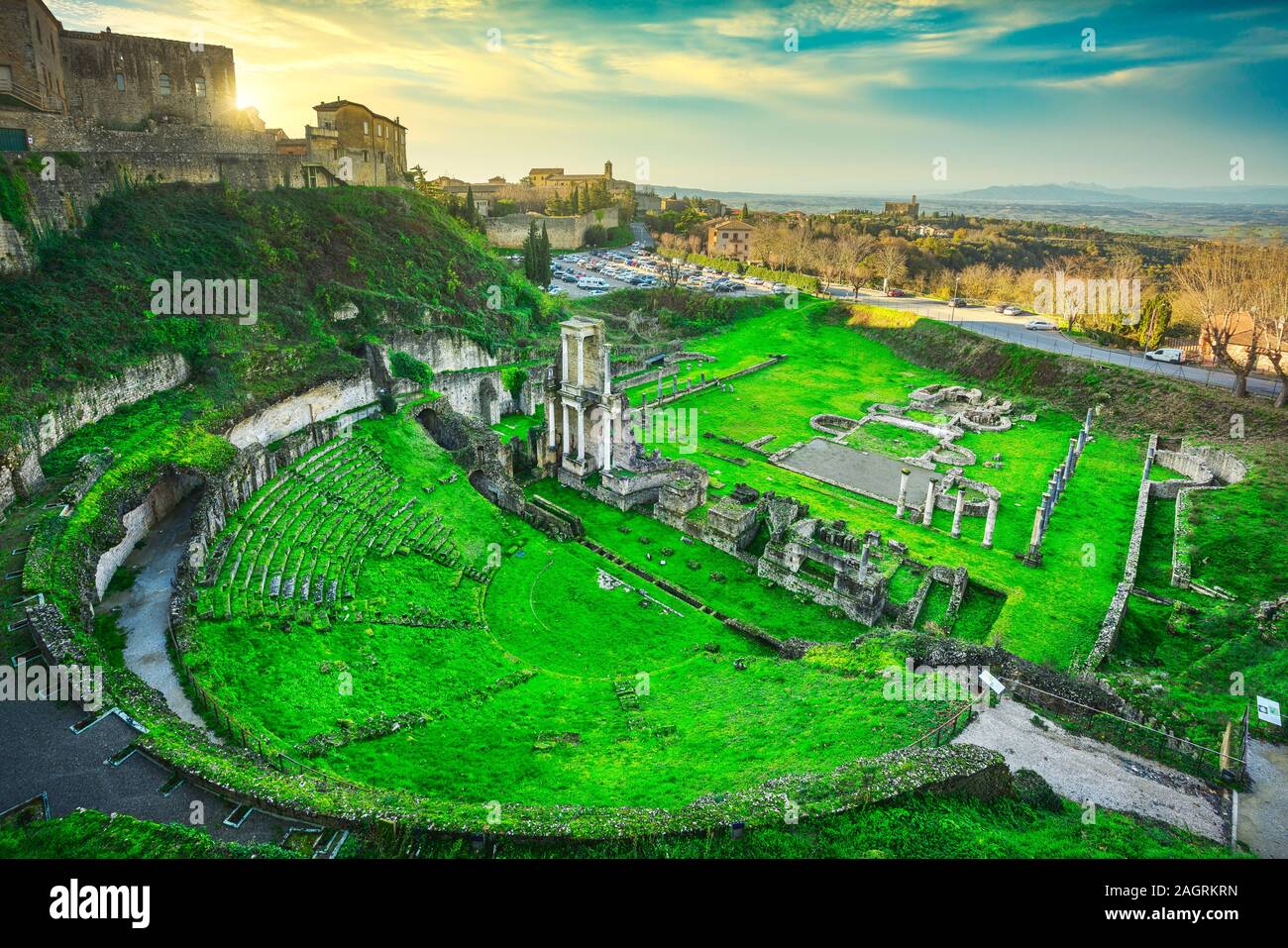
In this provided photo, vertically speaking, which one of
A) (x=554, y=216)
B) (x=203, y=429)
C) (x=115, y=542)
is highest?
(x=554, y=216)

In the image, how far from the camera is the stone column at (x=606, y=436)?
3616 centimetres

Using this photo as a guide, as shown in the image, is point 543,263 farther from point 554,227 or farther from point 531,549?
point 531,549

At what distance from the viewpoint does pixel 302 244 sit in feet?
141

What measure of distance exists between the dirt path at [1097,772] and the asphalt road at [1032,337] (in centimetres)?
4142

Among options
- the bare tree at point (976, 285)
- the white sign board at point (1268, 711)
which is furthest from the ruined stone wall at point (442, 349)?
the bare tree at point (976, 285)

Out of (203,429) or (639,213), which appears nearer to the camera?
(203,429)

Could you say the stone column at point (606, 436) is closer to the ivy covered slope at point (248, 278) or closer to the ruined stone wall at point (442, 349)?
the ruined stone wall at point (442, 349)

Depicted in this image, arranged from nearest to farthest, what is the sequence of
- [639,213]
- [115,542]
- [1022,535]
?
[115,542], [1022,535], [639,213]

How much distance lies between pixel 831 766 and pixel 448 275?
4406 cm

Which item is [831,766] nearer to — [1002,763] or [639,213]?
[1002,763]

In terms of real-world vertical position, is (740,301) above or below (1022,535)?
above

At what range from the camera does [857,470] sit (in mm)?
40500
